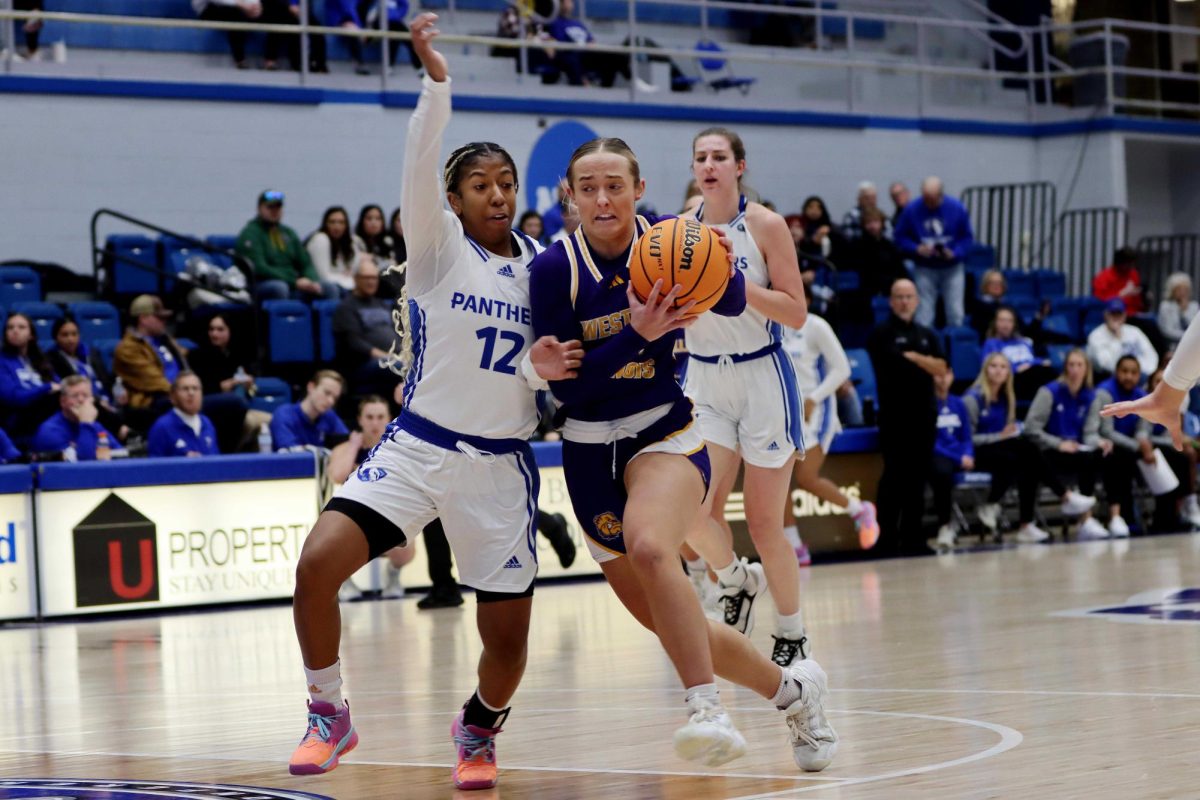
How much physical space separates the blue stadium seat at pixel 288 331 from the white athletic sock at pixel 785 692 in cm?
997

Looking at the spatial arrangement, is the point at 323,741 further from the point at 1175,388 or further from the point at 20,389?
the point at 20,389

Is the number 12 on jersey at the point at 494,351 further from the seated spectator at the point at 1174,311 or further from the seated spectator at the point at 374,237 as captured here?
the seated spectator at the point at 1174,311

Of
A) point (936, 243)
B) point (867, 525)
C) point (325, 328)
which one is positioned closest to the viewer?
→ point (867, 525)

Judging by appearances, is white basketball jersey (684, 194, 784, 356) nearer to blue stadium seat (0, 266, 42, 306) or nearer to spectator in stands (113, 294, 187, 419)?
spectator in stands (113, 294, 187, 419)

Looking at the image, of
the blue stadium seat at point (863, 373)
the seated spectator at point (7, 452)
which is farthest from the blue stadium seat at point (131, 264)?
the blue stadium seat at point (863, 373)

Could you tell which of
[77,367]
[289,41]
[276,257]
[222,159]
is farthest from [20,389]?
[289,41]

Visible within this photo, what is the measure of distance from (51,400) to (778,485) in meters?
6.90

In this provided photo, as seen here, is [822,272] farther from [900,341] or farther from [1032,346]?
[900,341]

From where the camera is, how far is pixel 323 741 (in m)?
4.98

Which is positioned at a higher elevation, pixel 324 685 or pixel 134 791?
pixel 324 685

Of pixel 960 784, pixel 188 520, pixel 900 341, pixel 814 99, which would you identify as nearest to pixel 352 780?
pixel 960 784

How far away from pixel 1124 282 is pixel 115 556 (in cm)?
1266

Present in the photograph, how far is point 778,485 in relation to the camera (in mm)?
7039

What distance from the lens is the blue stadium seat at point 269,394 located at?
13.8 m
